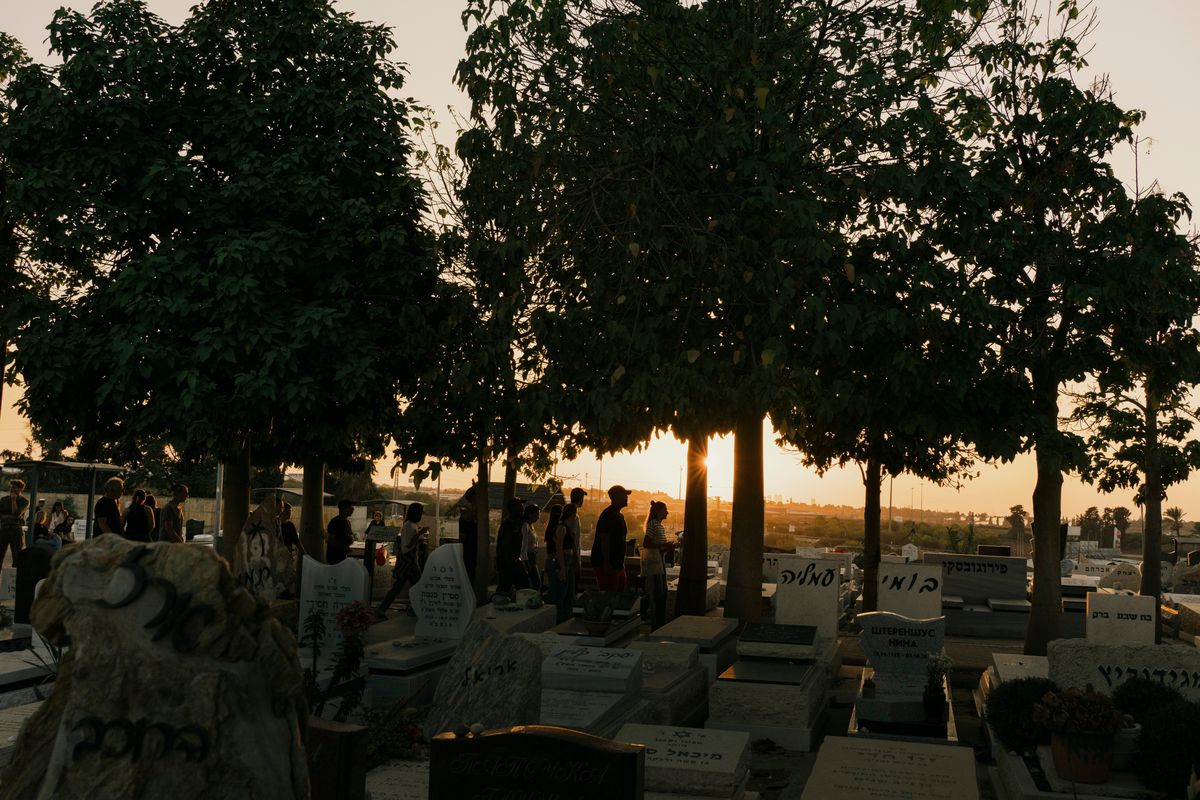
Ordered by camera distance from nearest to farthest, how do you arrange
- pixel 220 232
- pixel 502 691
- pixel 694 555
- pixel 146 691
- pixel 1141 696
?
pixel 146 691, pixel 502 691, pixel 1141 696, pixel 220 232, pixel 694 555

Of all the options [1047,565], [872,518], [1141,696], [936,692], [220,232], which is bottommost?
[936,692]

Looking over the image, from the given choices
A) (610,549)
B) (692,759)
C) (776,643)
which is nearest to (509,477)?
(610,549)

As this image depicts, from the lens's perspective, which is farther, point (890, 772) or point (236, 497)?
point (236, 497)

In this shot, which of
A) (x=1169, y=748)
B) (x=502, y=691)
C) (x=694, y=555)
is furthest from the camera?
(x=694, y=555)

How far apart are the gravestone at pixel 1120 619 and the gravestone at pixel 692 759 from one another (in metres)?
8.21

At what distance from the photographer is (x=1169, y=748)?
30.1 ft

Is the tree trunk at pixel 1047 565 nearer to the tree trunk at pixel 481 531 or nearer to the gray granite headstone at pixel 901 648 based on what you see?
the gray granite headstone at pixel 901 648

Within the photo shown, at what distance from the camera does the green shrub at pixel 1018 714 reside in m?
10.5

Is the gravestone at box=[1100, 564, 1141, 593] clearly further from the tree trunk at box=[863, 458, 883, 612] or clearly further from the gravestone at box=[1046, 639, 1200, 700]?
the gravestone at box=[1046, 639, 1200, 700]

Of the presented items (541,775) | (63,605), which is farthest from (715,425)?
(63,605)

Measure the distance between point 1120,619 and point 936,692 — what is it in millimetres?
4500

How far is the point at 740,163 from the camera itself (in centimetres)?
1495

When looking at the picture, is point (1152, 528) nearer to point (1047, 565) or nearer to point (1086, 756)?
point (1047, 565)

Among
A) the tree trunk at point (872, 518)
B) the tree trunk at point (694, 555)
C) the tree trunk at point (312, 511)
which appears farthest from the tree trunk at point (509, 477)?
the tree trunk at point (872, 518)
